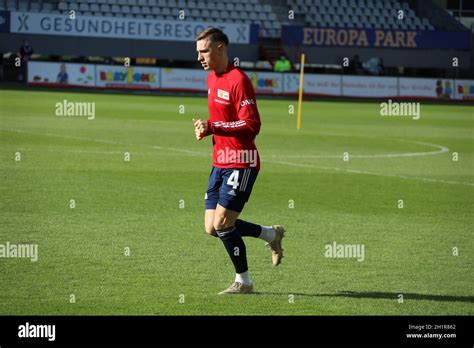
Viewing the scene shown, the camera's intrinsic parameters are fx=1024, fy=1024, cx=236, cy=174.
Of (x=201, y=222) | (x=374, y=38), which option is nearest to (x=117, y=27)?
(x=374, y=38)

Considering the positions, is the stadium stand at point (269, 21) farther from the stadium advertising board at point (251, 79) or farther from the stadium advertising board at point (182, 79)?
the stadium advertising board at point (182, 79)

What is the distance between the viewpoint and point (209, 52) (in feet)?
31.4

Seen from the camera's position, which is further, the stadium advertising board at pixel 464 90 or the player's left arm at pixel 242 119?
the stadium advertising board at pixel 464 90

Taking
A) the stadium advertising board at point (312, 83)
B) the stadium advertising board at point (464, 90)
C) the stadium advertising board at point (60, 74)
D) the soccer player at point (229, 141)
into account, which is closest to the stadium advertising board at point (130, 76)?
the stadium advertising board at point (60, 74)

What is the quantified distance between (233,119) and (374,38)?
1917 inches

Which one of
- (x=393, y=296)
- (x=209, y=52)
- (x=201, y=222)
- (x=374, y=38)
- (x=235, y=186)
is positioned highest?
(x=374, y=38)

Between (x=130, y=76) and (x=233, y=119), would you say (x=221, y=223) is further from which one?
(x=130, y=76)

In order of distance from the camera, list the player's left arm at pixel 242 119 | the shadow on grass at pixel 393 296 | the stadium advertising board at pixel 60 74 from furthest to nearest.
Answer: the stadium advertising board at pixel 60 74, the shadow on grass at pixel 393 296, the player's left arm at pixel 242 119

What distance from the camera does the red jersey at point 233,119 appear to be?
9500 mm

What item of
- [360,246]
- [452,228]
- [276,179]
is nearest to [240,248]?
[360,246]

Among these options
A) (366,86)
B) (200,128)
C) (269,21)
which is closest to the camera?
(200,128)

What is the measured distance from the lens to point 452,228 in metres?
15.0

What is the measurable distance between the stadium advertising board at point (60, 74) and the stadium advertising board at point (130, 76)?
0.80m

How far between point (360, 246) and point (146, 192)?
5.39m
